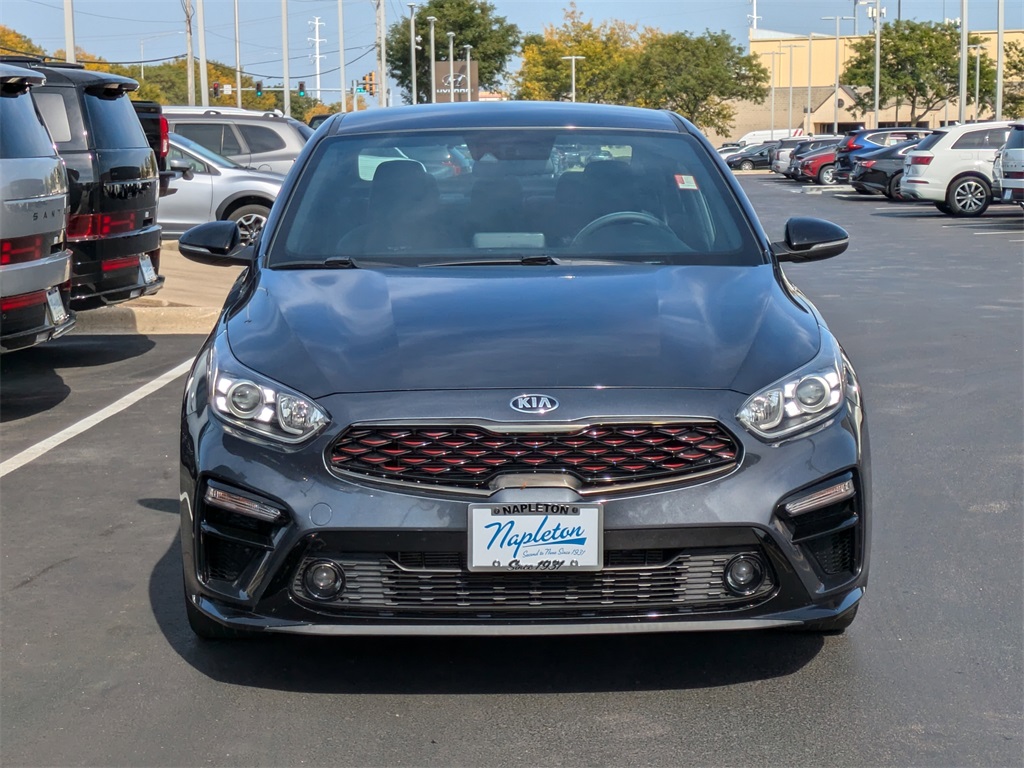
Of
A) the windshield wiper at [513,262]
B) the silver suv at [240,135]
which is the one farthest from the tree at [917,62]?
the windshield wiper at [513,262]

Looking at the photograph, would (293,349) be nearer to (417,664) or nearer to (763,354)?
(417,664)

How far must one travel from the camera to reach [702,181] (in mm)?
5172

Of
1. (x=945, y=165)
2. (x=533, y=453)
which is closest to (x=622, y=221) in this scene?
(x=533, y=453)

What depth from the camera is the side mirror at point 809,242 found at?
17.0 feet

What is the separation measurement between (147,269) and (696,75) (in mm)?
79764

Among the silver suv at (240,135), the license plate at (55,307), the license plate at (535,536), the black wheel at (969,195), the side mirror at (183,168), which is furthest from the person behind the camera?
the black wheel at (969,195)

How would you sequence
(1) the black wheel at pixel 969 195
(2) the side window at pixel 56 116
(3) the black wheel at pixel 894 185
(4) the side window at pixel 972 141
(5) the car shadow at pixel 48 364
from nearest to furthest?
(5) the car shadow at pixel 48 364 → (2) the side window at pixel 56 116 → (4) the side window at pixel 972 141 → (1) the black wheel at pixel 969 195 → (3) the black wheel at pixel 894 185

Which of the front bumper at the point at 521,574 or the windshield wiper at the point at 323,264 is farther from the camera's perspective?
the windshield wiper at the point at 323,264

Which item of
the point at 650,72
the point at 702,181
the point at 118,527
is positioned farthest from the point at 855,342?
the point at 650,72

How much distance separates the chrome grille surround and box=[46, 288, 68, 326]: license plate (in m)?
4.79

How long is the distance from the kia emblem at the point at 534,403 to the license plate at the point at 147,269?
7202 mm

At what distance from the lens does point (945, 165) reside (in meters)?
27.7

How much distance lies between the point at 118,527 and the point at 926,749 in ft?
11.1

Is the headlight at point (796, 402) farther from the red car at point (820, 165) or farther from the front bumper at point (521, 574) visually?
the red car at point (820, 165)
